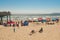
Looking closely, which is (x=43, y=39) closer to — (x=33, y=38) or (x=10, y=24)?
(x=33, y=38)

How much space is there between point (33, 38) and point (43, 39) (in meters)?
0.79

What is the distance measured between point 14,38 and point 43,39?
2198 mm

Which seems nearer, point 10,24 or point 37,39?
→ point 37,39

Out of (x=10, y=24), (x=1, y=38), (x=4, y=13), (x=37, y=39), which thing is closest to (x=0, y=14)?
(x=4, y=13)

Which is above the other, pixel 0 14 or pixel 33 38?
pixel 0 14

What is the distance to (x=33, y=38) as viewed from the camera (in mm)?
9969

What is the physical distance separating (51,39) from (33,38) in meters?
1.36

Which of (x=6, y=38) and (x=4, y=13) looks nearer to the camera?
(x=6, y=38)

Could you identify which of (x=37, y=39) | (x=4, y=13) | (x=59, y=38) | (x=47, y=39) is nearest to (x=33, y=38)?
(x=37, y=39)

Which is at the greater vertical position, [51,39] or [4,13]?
[4,13]

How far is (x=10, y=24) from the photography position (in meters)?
16.9

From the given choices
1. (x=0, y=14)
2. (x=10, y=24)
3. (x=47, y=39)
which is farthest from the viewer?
(x=0, y=14)

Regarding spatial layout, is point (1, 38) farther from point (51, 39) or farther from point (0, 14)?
point (0, 14)

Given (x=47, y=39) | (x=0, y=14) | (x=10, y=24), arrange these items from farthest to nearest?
(x=0, y=14)
(x=10, y=24)
(x=47, y=39)
